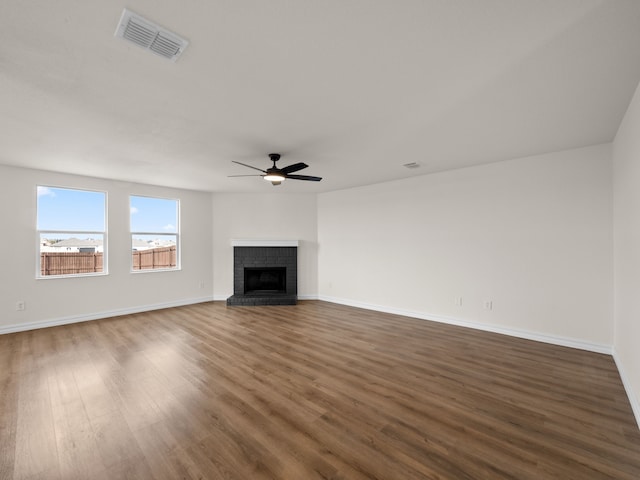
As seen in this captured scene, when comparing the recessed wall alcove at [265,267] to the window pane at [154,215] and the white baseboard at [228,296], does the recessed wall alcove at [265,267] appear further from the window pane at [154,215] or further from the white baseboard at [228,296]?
the window pane at [154,215]

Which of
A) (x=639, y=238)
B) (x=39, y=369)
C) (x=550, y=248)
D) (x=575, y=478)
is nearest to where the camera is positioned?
(x=575, y=478)

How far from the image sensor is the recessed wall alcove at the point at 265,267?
6.49 m

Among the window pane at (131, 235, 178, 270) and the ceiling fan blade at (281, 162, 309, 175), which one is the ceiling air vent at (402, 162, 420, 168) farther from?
the window pane at (131, 235, 178, 270)

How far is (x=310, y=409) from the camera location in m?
2.30

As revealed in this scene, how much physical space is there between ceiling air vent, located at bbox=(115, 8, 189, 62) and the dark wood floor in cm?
257

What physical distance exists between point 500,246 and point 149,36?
4.70m

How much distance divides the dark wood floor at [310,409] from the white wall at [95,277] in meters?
0.73

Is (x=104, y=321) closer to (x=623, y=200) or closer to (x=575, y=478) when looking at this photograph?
(x=575, y=478)

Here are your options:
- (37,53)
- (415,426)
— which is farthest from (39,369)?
(415,426)

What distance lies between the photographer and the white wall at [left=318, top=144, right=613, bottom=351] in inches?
139

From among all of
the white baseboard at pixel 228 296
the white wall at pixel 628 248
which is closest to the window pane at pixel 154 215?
the white baseboard at pixel 228 296

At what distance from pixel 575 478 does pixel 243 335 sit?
143 inches

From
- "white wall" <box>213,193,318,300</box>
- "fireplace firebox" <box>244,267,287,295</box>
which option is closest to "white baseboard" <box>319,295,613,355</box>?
"white wall" <box>213,193,318,300</box>

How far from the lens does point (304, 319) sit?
4.98 m
